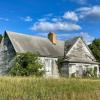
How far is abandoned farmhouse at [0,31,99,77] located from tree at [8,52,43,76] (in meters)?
1.06

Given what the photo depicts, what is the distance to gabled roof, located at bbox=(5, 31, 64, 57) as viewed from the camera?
125 ft

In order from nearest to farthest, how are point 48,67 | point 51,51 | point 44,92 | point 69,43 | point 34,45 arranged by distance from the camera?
point 44,92 < point 34,45 < point 48,67 < point 51,51 < point 69,43

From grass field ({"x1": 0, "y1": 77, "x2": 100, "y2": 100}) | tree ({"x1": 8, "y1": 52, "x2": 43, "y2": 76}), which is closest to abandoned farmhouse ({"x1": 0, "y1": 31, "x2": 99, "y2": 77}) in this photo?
tree ({"x1": 8, "y1": 52, "x2": 43, "y2": 76})

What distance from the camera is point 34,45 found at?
40750 millimetres

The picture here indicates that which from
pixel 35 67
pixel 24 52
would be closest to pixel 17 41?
pixel 24 52

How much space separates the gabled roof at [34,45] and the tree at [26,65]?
1178 mm

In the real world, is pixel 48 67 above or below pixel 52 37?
below

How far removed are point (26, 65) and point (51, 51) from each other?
6082 millimetres

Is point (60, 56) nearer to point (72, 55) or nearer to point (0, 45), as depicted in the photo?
point (72, 55)

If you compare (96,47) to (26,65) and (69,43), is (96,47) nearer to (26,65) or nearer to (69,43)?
(69,43)

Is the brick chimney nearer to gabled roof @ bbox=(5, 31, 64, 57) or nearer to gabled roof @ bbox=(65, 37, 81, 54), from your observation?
gabled roof @ bbox=(5, 31, 64, 57)

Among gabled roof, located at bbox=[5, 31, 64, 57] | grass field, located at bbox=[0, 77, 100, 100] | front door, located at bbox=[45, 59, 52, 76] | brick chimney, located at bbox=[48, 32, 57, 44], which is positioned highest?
brick chimney, located at bbox=[48, 32, 57, 44]

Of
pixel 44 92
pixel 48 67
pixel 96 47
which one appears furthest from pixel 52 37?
pixel 44 92

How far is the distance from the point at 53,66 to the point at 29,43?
4.46 meters
